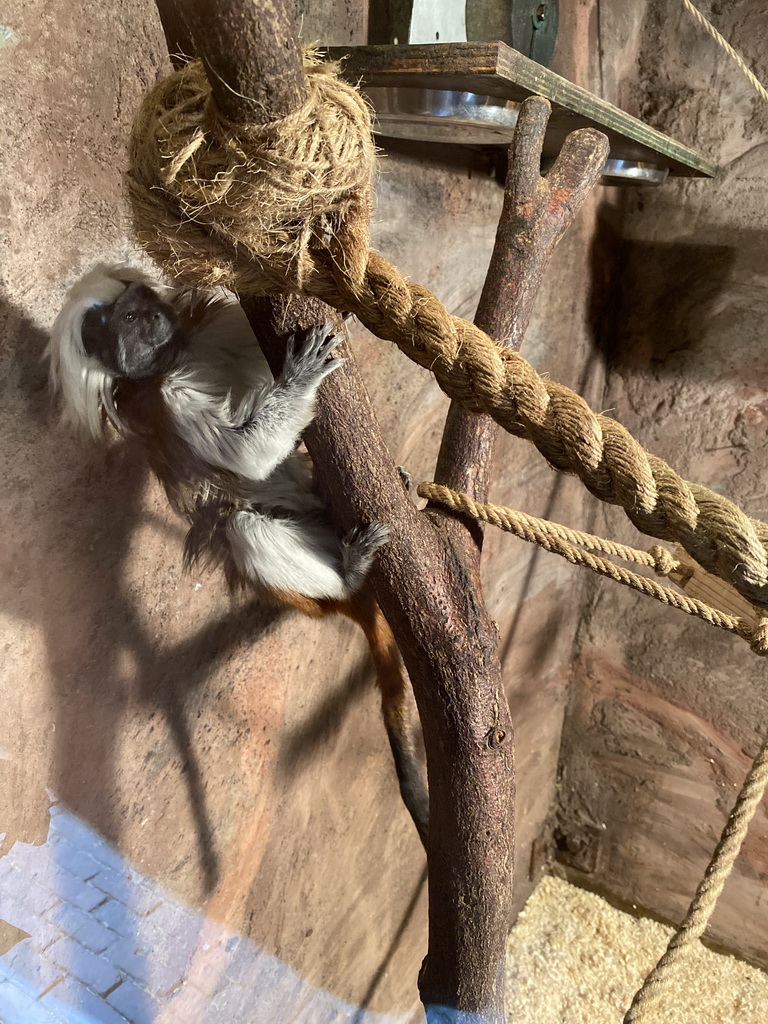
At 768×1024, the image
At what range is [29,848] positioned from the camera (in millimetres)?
1402

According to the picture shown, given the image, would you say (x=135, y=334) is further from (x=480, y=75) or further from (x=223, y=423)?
(x=480, y=75)

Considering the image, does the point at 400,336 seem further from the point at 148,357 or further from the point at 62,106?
the point at 62,106

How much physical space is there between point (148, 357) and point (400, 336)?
2.19ft

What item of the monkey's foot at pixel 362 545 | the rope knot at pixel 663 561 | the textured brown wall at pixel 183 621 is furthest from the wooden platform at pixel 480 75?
the rope knot at pixel 663 561

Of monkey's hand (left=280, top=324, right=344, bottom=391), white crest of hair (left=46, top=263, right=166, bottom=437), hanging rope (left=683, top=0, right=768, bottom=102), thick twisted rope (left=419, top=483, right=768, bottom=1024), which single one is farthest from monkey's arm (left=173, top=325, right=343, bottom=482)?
hanging rope (left=683, top=0, right=768, bottom=102)

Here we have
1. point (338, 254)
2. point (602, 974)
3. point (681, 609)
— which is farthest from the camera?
point (602, 974)

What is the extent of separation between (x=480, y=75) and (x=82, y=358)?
988 mm

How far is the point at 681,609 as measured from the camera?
1337 millimetres

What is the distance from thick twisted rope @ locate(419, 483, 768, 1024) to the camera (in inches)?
48.6

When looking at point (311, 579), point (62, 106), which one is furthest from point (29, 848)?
point (62, 106)

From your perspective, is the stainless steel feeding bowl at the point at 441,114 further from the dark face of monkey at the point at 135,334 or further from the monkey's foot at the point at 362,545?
the monkey's foot at the point at 362,545

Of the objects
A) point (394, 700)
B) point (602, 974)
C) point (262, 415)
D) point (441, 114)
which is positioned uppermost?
point (441, 114)

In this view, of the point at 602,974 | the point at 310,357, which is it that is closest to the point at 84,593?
the point at 310,357

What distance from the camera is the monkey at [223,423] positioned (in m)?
1.33
